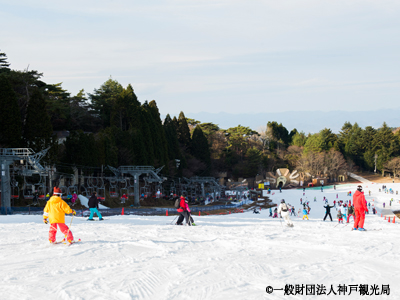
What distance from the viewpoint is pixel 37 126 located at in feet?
110

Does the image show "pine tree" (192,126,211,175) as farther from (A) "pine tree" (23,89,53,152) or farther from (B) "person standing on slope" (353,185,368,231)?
(B) "person standing on slope" (353,185,368,231)

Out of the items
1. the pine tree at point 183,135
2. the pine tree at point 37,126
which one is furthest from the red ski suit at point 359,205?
the pine tree at point 183,135

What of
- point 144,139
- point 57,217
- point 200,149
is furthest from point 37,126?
point 200,149

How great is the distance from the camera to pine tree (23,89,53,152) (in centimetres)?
3316

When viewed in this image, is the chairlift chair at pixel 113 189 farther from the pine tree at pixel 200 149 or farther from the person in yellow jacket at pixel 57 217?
the person in yellow jacket at pixel 57 217

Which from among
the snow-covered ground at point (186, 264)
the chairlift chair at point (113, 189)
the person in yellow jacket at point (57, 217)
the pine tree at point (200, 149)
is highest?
the pine tree at point (200, 149)

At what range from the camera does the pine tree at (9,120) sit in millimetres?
31233

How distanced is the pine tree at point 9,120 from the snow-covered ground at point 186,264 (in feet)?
66.7

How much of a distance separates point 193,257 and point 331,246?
385 centimetres

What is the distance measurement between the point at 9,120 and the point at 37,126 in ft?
8.11

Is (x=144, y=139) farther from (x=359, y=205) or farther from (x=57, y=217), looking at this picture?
(x=57, y=217)

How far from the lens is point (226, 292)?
20.3 ft

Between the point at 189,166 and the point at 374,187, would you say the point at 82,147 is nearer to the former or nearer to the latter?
the point at 189,166

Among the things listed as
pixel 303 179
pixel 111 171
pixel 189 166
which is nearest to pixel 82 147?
pixel 111 171
